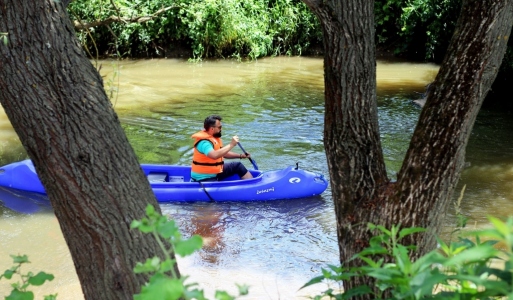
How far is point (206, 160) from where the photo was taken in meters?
7.71

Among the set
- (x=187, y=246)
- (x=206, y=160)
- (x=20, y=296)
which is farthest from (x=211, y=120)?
(x=187, y=246)

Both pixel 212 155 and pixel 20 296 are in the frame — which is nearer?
pixel 20 296

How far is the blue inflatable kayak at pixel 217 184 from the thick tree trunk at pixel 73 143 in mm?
5311

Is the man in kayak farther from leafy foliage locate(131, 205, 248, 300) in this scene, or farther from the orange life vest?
leafy foliage locate(131, 205, 248, 300)

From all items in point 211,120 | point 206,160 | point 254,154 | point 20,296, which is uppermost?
point 20,296

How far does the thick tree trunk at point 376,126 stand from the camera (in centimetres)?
264

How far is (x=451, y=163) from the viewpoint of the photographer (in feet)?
8.71

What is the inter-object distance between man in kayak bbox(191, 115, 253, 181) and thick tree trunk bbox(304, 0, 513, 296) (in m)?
4.59

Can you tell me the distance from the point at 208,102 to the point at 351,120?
9990 mm

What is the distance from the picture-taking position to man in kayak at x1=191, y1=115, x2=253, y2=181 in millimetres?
7488

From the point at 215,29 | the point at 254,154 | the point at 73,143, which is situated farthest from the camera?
the point at 215,29

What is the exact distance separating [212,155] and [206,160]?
0.26 m

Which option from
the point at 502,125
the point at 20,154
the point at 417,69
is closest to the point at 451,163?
the point at 20,154

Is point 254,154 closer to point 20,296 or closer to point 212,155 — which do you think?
point 212,155
